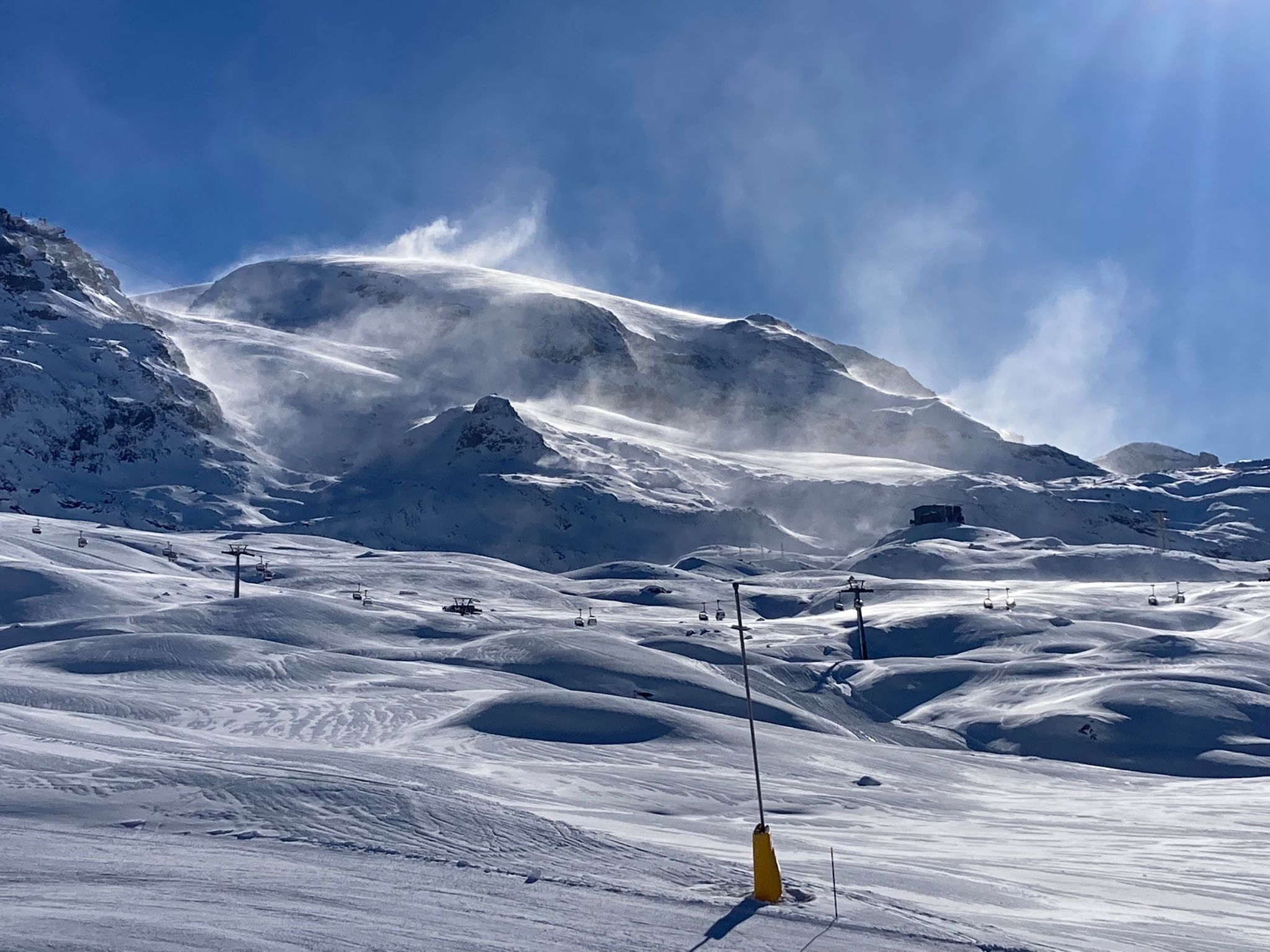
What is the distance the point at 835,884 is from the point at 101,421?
171827 millimetres

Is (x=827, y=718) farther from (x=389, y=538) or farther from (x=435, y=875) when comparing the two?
(x=389, y=538)

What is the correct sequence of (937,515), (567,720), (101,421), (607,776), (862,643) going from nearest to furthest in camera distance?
(607,776)
(567,720)
(862,643)
(937,515)
(101,421)

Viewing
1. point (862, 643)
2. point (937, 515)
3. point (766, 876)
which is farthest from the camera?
point (937, 515)

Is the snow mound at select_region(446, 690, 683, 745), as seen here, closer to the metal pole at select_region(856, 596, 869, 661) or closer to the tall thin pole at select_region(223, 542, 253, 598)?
the metal pole at select_region(856, 596, 869, 661)

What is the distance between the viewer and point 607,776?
2061cm

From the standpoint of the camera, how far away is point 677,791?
771 inches

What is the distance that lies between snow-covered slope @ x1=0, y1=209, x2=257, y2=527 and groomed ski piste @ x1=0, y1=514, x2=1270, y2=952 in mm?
81601

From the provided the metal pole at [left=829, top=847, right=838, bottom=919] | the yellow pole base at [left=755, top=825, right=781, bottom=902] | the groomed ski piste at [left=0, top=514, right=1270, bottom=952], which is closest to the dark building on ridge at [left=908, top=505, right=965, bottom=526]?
the groomed ski piste at [left=0, top=514, right=1270, bottom=952]

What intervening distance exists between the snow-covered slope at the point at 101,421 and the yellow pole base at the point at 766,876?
436ft

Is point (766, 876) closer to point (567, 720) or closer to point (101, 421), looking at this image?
point (567, 720)

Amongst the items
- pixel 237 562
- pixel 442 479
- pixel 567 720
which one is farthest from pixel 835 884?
pixel 442 479

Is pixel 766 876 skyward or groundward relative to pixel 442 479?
groundward

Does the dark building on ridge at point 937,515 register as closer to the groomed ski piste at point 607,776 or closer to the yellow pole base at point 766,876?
the groomed ski piste at point 607,776

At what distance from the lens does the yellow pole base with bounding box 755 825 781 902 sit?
34.3 feet
